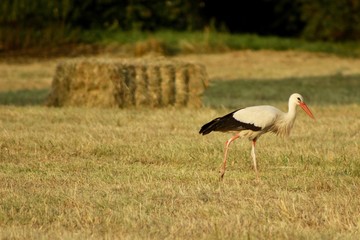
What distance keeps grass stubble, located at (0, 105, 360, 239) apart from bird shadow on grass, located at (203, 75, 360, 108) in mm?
4951

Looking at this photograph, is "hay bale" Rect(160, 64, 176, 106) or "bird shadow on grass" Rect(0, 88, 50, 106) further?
"bird shadow on grass" Rect(0, 88, 50, 106)

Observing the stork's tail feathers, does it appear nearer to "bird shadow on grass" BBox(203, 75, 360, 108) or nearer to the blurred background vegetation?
"bird shadow on grass" BBox(203, 75, 360, 108)

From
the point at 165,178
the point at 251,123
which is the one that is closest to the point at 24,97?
the point at 251,123

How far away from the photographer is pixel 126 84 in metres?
18.8

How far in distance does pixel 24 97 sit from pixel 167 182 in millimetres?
11678

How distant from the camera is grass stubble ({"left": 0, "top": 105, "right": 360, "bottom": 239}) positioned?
27.4 feet

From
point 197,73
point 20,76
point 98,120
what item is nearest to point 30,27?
point 20,76

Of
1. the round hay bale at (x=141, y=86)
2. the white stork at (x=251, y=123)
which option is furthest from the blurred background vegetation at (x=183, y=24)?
the white stork at (x=251, y=123)

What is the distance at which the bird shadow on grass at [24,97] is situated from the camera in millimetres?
20156

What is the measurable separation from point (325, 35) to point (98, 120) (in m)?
23.5

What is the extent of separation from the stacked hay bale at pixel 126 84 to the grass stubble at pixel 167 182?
89.2 inches

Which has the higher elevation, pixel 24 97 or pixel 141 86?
pixel 141 86

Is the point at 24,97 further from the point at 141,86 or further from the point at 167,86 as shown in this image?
the point at 167,86

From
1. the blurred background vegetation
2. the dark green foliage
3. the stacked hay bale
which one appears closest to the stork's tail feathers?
the stacked hay bale
